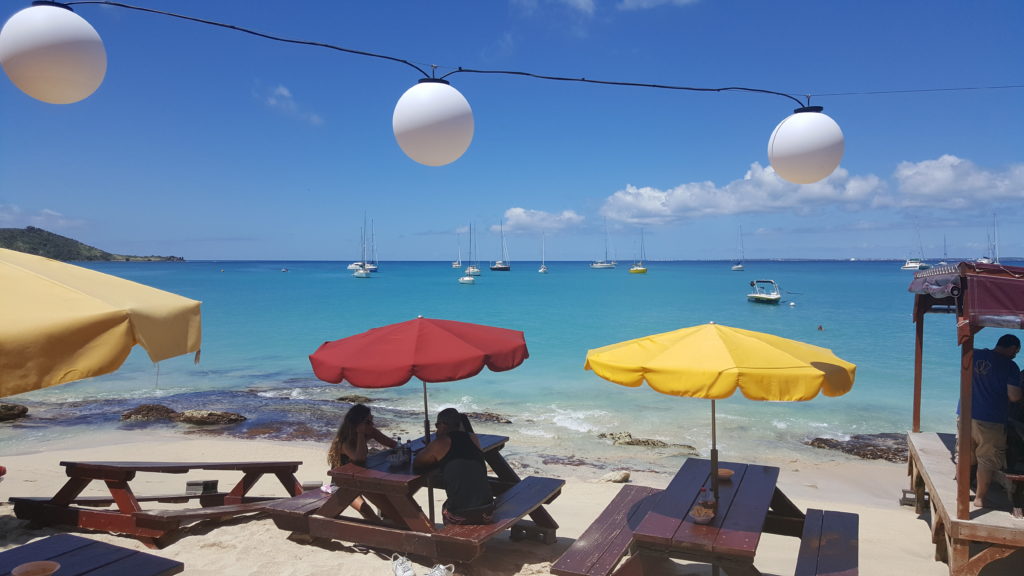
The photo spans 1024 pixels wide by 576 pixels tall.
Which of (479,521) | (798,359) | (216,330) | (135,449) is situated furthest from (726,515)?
(216,330)

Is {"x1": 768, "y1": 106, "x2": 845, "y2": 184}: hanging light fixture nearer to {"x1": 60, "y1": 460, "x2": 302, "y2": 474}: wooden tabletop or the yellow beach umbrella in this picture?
the yellow beach umbrella

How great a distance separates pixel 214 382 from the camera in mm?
20078

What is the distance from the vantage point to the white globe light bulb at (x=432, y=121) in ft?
15.5

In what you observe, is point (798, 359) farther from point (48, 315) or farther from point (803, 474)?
point (803, 474)

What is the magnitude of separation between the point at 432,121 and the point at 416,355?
176cm

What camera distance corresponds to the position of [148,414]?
14.1m

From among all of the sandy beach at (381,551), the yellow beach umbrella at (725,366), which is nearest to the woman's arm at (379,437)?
the sandy beach at (381,551)

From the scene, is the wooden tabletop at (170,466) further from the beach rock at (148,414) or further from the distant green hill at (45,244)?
the distant green hill at (45,244)

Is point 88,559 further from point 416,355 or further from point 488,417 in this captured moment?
point 488,417

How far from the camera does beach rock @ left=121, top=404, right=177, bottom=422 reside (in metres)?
14.0

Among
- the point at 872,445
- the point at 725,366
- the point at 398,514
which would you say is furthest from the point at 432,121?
the point at 872,445

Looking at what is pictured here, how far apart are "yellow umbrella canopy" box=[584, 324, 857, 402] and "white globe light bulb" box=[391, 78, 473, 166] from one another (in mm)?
2019

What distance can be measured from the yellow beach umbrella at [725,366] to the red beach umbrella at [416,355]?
907 millimetres

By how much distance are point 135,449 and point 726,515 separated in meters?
10.5
